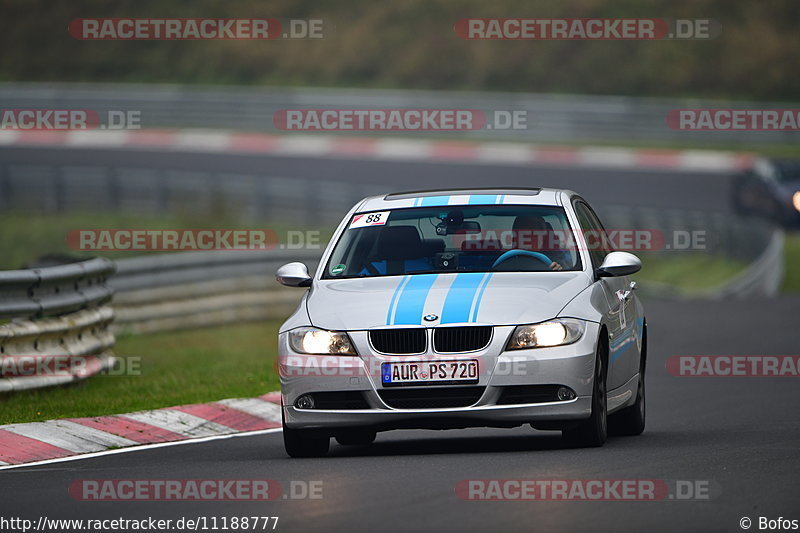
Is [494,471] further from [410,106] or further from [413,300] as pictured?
[410,106]

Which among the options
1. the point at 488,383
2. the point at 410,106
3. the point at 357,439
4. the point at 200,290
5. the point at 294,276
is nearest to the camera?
the point at 488,383

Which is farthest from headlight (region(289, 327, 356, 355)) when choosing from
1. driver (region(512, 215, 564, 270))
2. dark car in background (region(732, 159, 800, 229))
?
dark car in background (region(732, 159, 800, 229))

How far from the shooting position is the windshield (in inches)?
418

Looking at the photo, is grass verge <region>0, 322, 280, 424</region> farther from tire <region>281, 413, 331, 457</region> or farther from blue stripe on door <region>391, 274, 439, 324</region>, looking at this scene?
blue stripe on door <region>391, 274, 439, 324</region>

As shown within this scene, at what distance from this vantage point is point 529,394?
9.70m

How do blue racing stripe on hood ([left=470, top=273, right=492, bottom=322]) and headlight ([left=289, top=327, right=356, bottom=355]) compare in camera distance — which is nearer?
blue racing stripe on hood ([left=470, top=273, right=492, bottom=322])

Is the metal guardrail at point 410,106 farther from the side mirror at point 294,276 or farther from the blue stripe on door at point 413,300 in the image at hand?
the blue stripe on door at point 413,300

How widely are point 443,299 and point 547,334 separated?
24.8 inches

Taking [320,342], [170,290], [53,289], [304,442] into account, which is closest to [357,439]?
[304,442]

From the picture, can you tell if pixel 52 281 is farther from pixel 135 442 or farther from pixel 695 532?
pixel 695 532

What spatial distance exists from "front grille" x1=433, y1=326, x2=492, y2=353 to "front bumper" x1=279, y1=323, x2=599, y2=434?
0.05m

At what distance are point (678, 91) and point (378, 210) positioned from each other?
4055 cm

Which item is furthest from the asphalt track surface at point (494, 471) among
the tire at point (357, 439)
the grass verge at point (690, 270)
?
the grass verge at point (690, 270)

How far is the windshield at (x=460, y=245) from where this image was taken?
10617mm
